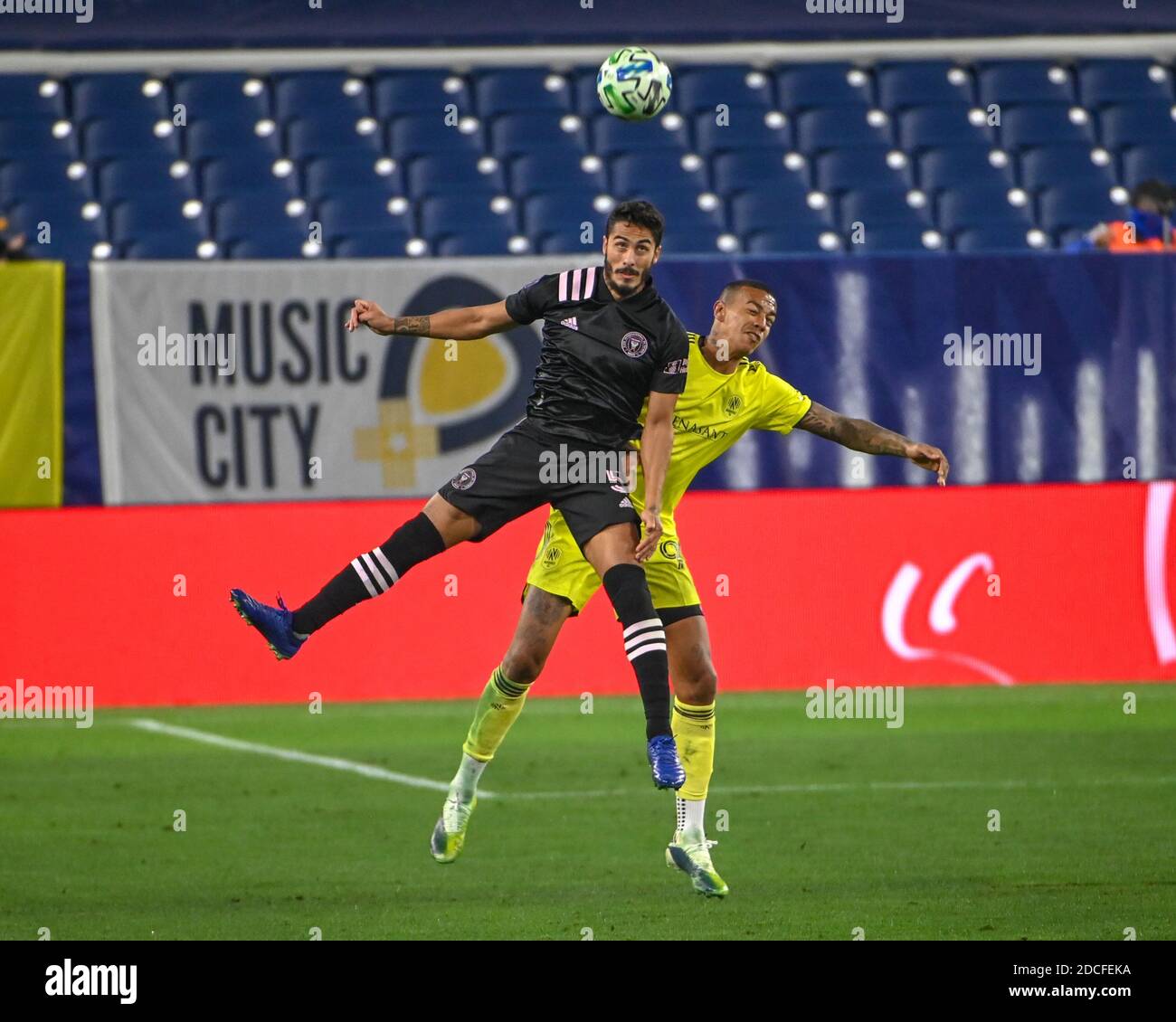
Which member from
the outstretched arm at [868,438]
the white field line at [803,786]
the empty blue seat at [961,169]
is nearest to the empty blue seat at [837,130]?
the empty blue seat at [961,169]

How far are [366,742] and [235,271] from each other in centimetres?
375

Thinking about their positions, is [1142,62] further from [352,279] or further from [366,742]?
[366,742]

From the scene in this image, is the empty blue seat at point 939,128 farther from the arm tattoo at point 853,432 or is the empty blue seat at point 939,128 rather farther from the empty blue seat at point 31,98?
the arm tattoo at point 853,432

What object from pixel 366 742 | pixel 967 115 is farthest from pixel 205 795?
pixel 967 115

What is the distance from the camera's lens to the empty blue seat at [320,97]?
19.0 meters

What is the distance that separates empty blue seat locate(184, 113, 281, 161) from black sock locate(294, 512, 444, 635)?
36.1 ft

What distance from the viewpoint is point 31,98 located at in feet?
61.9

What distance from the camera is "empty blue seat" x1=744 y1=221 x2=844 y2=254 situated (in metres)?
18.3

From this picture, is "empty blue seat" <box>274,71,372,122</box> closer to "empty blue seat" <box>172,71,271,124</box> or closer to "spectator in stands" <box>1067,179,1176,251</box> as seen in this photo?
"empty blue seat" <box>172,71,271,124</box>

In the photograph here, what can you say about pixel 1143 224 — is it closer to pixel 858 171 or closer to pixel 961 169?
pixel 961 169

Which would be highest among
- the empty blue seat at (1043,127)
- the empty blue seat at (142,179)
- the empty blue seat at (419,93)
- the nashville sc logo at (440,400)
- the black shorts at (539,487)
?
the empty blue seat at (419,93)

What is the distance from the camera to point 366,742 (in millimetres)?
13547

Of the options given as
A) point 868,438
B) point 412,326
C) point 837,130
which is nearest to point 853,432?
point 868,438

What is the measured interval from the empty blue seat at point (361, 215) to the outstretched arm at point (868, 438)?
9.51m
